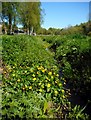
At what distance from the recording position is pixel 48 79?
5.47 m

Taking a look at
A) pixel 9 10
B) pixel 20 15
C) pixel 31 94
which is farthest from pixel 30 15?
pixel 31 94

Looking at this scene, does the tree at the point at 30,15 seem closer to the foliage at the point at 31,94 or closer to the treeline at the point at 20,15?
the treeline at the point at 20,15

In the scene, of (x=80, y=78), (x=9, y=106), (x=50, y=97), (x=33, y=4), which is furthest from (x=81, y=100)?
(x=33, y=4)

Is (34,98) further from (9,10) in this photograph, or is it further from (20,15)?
(20,15)

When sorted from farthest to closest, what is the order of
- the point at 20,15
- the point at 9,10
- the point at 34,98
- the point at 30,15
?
the point at 30,15
the point at 20,15
the point at 9,10
the point at 34,98

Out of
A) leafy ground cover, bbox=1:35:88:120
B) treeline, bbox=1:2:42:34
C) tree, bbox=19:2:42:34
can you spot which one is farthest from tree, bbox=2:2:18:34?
leafy ground cover, bbox=1:35:88:120

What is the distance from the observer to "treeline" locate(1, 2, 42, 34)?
36781 millimetres

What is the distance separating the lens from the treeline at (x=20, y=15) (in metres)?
36.8

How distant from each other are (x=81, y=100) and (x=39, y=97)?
54.9 inches

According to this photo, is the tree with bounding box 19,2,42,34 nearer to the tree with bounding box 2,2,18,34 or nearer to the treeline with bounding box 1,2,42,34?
the treeline with bounding box 1,2,42,34

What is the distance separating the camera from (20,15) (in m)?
39.0

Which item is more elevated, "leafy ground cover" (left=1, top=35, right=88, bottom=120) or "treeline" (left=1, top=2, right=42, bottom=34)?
"treeline" (left=1, top=2, right=42, bottom=34)

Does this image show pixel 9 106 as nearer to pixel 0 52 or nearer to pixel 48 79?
pixel 48 79

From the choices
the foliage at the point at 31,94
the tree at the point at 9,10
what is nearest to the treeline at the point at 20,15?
the tree at the point at 9,10
